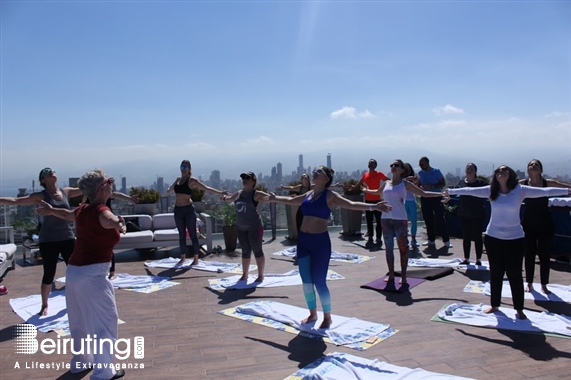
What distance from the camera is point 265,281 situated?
6.85 meters

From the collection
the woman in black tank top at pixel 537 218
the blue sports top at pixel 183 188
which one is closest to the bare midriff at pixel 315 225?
the woman in black tank top at pixel 537 218

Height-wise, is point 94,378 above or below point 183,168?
below

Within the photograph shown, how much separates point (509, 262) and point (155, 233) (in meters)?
6.67

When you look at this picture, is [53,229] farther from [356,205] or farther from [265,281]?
[356,205]

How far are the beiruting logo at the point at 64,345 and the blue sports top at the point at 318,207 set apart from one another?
212 cm

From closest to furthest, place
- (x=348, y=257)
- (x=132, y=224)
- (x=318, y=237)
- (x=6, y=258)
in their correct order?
(x=318, y=237) → (x=6, y=258) → (x=348, y=257) → (x=132, y=224)

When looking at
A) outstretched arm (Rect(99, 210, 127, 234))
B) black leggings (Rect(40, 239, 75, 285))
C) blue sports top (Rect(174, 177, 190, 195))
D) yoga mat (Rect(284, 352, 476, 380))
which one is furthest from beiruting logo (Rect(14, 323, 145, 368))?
blue sports top (Rect(174, 177, 190, 195))

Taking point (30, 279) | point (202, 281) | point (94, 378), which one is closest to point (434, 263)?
point (202, 281)

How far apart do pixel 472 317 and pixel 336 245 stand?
547 cm

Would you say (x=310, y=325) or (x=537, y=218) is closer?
(x=310, y=325)

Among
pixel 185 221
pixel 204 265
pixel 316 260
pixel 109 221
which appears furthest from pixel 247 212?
pixel 109 221

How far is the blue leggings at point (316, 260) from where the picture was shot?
461cm

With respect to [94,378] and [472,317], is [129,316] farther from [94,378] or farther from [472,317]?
[472,317]

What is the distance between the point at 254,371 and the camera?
148 inches
